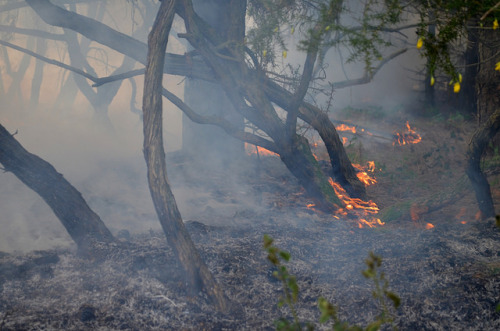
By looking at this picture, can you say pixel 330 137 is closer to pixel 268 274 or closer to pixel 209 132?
pixel 209 132

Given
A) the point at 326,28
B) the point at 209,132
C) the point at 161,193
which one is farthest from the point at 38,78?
the point at 326,28

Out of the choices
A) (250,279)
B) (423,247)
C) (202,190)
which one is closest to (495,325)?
(423,247)

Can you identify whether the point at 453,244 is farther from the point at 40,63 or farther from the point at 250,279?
the point at 40,63

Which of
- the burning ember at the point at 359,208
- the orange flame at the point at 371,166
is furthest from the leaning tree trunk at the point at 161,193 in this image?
the orange flame at the point at 371,166

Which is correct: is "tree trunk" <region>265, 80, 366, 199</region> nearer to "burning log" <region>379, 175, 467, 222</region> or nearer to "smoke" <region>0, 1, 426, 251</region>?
"burning log" <region>379, 175, 467, 222</region>

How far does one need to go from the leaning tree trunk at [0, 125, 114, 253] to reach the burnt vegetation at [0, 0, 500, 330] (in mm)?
15

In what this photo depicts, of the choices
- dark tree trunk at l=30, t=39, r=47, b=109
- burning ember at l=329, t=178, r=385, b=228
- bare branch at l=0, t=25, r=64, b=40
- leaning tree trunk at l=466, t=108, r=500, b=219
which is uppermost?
dark tree trunk at l=30, t=39, r=47, b=109

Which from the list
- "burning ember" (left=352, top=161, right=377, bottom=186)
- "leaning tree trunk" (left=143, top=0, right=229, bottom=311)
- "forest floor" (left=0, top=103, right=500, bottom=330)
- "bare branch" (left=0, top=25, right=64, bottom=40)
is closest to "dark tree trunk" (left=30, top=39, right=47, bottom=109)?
"bare branch" (left=0, top=25, right=64, bottom=40)

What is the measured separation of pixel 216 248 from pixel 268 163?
4891mm

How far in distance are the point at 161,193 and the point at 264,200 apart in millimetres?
3834

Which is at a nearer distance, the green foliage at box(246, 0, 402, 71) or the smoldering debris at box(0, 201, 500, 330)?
the smoldering debris at box(0, 201, 500, 330)

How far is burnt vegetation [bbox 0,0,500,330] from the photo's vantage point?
13.6 feet

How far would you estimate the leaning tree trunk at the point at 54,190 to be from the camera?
4.88 metres

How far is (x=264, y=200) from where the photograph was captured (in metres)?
8.06
